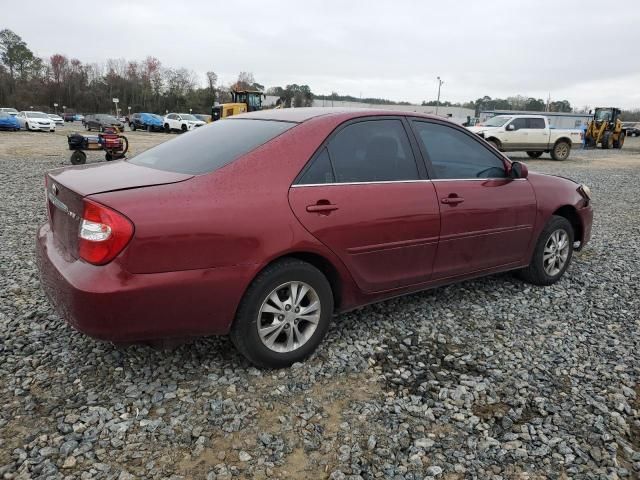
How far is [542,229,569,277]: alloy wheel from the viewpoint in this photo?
465cm

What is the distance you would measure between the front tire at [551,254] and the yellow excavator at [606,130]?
3007cm

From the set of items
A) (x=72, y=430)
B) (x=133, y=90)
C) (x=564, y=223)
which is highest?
(x=133, y=90)

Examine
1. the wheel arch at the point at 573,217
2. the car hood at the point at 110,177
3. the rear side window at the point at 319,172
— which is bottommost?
the wheel arch at the point at 573,217

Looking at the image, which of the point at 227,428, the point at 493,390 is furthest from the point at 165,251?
the point at 493,390

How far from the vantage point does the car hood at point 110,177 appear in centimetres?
264

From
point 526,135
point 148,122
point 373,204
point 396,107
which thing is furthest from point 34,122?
point 373,204

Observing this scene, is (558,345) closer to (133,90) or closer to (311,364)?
(311,364)

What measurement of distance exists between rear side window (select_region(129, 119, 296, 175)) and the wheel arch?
9.67 ft

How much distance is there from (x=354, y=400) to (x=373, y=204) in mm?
1219

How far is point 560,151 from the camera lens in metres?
20.8

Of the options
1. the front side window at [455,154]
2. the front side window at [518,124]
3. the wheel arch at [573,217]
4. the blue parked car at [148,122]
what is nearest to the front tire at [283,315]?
the front side window at [455,154]

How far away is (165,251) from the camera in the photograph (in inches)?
98.3

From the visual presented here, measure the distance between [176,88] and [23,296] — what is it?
87201mm

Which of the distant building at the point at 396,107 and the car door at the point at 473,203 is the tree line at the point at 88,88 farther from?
the car door at the point at 473,203
